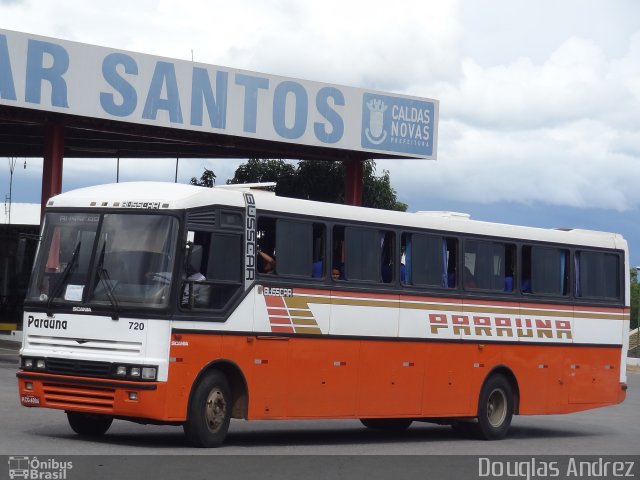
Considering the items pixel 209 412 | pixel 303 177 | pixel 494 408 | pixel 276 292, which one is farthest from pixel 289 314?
pixel 303 177

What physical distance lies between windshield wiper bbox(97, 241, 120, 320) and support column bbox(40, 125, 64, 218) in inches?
724

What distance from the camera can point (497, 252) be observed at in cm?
1980

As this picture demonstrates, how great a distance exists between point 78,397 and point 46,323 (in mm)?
976

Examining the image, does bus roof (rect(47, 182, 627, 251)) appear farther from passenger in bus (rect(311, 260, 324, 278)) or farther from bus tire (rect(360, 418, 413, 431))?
bus tire (rect(360, 418, 413, 431))

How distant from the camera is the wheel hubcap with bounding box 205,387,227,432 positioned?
49.1ft

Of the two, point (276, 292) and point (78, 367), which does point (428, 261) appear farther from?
point (78, 367)

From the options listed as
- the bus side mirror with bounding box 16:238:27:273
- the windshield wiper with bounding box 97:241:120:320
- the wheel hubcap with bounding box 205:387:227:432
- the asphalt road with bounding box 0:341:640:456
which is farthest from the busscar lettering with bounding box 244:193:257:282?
the bus side mirror with bounding box 16:238:27:273

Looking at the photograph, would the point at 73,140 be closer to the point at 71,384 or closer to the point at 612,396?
the point at 612,396

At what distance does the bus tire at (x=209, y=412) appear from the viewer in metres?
14.7

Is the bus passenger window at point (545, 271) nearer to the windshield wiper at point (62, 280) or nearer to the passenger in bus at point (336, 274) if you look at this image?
the passenger in bus at point (336, 274)

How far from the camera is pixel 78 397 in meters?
14.6

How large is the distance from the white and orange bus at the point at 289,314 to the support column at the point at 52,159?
15371 millimetres

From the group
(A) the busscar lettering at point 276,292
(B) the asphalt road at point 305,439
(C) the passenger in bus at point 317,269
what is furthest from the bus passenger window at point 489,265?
(A) the busscar lettering at point 276,292
